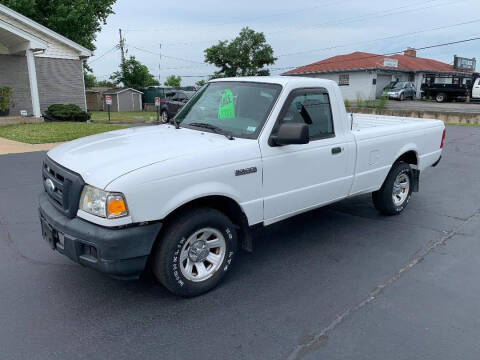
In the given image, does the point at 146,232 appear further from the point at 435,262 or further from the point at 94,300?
the point at 435,262

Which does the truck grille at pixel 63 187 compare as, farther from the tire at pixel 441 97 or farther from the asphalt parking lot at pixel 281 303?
the tire at pixel 441 97

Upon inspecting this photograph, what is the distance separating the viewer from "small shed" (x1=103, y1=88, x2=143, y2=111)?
107 feet

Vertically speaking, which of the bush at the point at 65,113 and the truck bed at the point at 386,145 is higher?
the bush at the point at 65,113

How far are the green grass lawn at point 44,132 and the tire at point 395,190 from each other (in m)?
9.85

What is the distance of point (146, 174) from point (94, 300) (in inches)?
50.5

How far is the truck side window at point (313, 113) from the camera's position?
409 cm

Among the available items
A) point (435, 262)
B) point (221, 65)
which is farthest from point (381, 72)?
point (435, 262)

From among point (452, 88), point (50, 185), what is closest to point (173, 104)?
point (50, 185)

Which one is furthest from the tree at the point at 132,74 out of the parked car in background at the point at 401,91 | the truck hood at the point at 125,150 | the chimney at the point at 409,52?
the truck hood at the point at 125,150

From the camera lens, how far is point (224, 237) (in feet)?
11.8

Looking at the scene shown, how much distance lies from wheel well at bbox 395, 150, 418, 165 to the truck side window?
5.94 feet

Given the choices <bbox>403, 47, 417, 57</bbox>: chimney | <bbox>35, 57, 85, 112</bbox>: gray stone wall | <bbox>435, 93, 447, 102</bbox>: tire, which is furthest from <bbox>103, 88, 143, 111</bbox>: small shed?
<bbox>403, 47, 417, 57</bbox>: chimney

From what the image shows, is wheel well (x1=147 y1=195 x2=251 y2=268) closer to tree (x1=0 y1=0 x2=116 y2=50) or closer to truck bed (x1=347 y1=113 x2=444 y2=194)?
truck bed (x1=347 y1=113 x2=444 y2=194)

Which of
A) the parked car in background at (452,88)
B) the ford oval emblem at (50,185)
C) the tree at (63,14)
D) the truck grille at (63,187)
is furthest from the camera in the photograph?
the parked car in background at (452,88)
